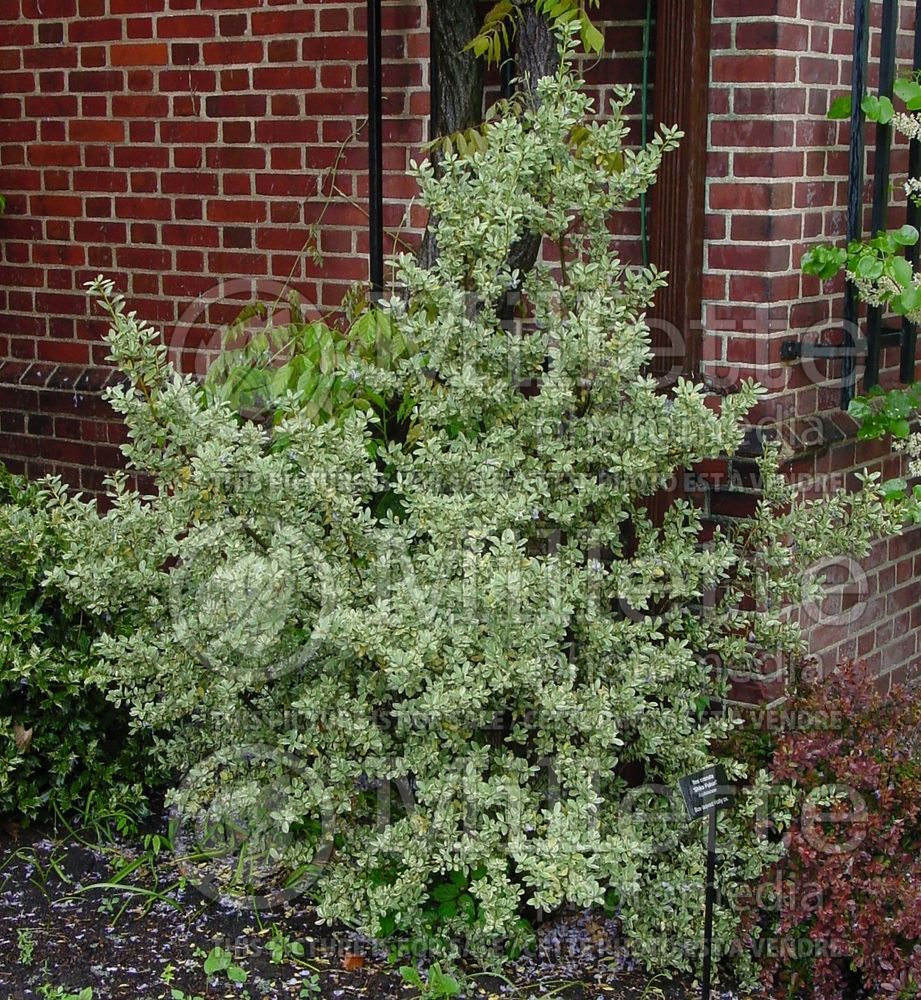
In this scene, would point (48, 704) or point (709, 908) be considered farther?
point (48, 704)

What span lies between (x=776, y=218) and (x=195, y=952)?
2.50 metres

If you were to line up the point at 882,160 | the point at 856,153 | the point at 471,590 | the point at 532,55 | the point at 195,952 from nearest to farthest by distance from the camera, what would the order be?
1. the point at 471,590
2. the point at 195,952
3. the point at 532,55
4. the point at 856,153
5. the point at 882,160

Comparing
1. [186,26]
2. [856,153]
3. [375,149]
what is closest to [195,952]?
[375,149]

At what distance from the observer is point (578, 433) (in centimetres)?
347

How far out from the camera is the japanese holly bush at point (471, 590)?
3254mm

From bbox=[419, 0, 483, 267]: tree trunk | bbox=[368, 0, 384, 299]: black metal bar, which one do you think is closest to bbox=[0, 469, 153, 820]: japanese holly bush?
bbox=[368, 0, 384, 299]: black metal bar

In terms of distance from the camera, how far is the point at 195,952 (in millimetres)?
3656

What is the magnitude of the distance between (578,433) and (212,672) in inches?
42.6

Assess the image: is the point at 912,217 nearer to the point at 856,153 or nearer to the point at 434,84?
the point at 856,153

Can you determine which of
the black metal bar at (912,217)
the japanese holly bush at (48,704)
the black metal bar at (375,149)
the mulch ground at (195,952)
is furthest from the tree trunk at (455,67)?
the mulch ground at (195,952)

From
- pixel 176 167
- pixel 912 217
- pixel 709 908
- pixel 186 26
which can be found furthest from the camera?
pixel 176 167

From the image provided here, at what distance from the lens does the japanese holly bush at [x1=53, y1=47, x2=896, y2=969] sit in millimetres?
3254

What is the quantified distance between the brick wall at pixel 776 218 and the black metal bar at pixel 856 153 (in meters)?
0.06

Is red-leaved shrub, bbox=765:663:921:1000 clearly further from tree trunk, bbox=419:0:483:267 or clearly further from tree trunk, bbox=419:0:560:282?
tree trunk, bbox=419:0:483:267
